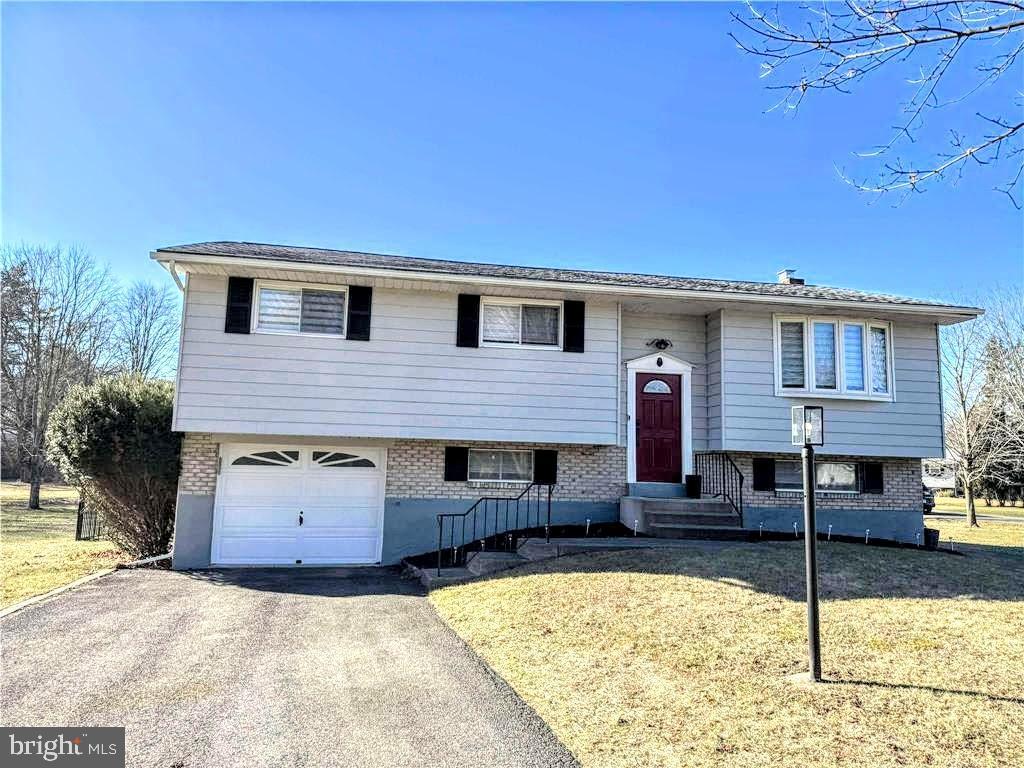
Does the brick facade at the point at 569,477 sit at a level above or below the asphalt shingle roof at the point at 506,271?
below

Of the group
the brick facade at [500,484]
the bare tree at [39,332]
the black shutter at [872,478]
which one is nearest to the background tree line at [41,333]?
the bare tree at [39,332]

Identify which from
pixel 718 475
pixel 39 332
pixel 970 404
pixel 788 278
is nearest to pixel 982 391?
pixel 970 404

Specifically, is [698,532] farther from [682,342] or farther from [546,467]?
[682,342]

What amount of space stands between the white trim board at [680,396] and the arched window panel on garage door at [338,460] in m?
4.89

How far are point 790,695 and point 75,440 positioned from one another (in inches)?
445

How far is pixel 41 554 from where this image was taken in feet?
39.8

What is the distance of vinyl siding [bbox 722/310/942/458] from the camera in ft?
39.2

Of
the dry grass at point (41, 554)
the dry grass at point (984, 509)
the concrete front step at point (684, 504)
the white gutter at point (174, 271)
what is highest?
the white gutter at point (174, 271)

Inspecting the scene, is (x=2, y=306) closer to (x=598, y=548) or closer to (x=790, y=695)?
(x=598, y=548)

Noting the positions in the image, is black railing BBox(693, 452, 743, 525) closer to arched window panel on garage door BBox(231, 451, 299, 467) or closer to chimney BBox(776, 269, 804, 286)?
chimney BBox(776, 269, 804, 286)

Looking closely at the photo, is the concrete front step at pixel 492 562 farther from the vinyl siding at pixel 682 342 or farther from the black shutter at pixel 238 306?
the black shutter at pixel 238 306

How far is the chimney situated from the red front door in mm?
4720

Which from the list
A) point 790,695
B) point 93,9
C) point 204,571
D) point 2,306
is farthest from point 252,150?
point 2,306

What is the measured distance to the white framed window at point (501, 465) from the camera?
39.3 ft
